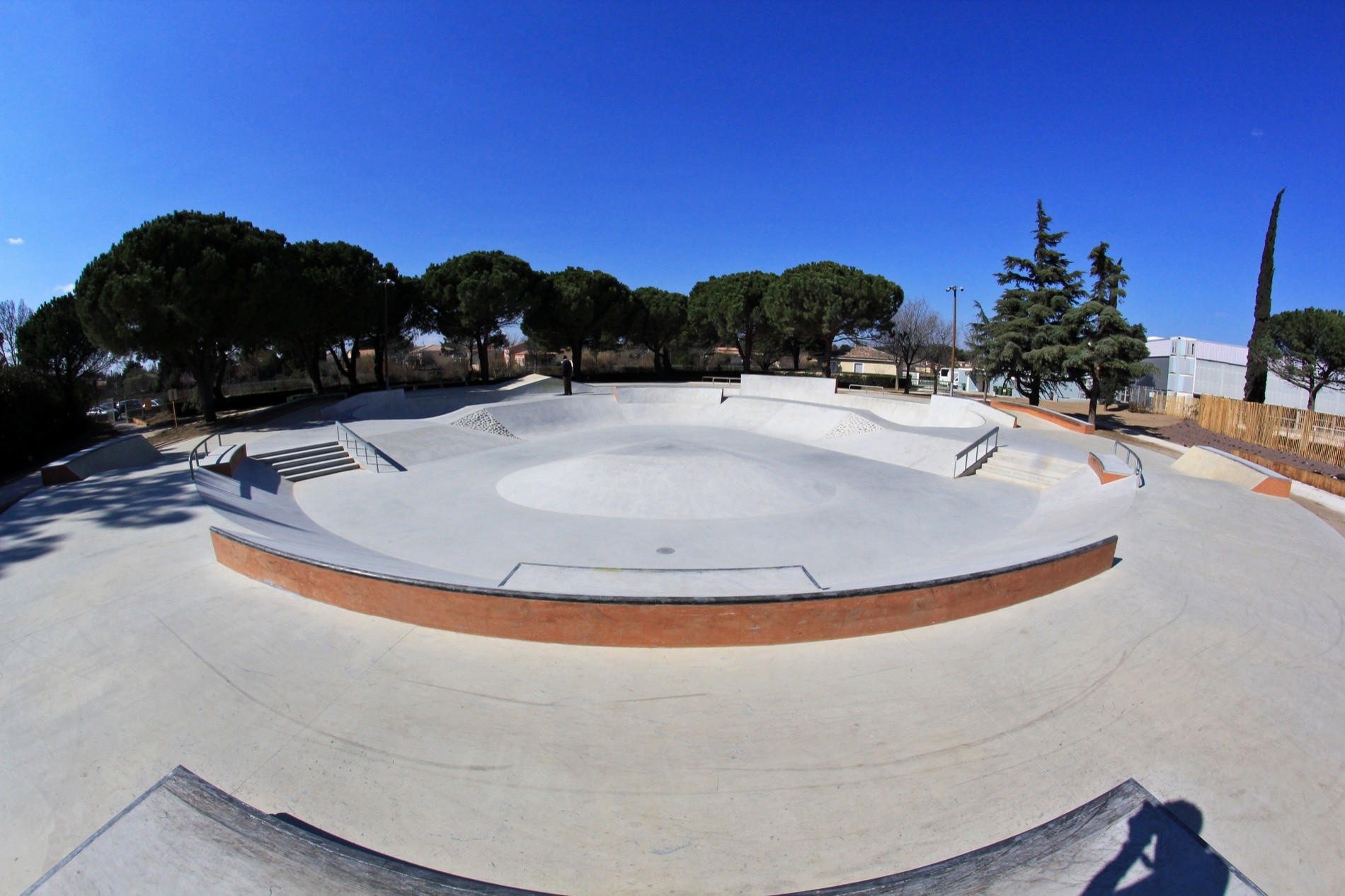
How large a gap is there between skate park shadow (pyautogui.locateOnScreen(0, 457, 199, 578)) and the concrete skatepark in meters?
0.11

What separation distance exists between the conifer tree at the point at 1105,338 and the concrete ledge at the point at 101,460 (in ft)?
111

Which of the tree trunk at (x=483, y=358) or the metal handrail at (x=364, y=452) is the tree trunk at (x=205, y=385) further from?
the tree trunk at (x=483, y=358)

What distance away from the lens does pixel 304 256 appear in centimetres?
3353

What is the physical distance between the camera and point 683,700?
19.0 feet

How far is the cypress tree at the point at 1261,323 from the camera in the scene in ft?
94.2

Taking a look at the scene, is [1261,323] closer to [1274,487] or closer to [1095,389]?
[1095,389]

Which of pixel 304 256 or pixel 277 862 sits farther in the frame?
pixel 304 256

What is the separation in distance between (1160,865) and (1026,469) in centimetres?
1577

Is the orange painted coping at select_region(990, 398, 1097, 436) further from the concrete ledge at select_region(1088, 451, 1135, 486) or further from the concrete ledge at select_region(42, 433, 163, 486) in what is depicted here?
the concrete ledge at select_region(42, 433, 163, 486)

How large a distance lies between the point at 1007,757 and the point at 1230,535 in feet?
31.6

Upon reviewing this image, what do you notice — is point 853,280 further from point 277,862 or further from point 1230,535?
point 277,862

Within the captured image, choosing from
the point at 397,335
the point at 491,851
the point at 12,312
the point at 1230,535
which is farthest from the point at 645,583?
the point at 12,312

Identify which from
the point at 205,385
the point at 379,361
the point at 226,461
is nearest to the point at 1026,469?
the point at 226,461

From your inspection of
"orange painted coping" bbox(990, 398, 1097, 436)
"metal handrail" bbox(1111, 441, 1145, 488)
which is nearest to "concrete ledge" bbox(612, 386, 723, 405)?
"orange painted coping" bbox(990, 398, 1097, 436)
